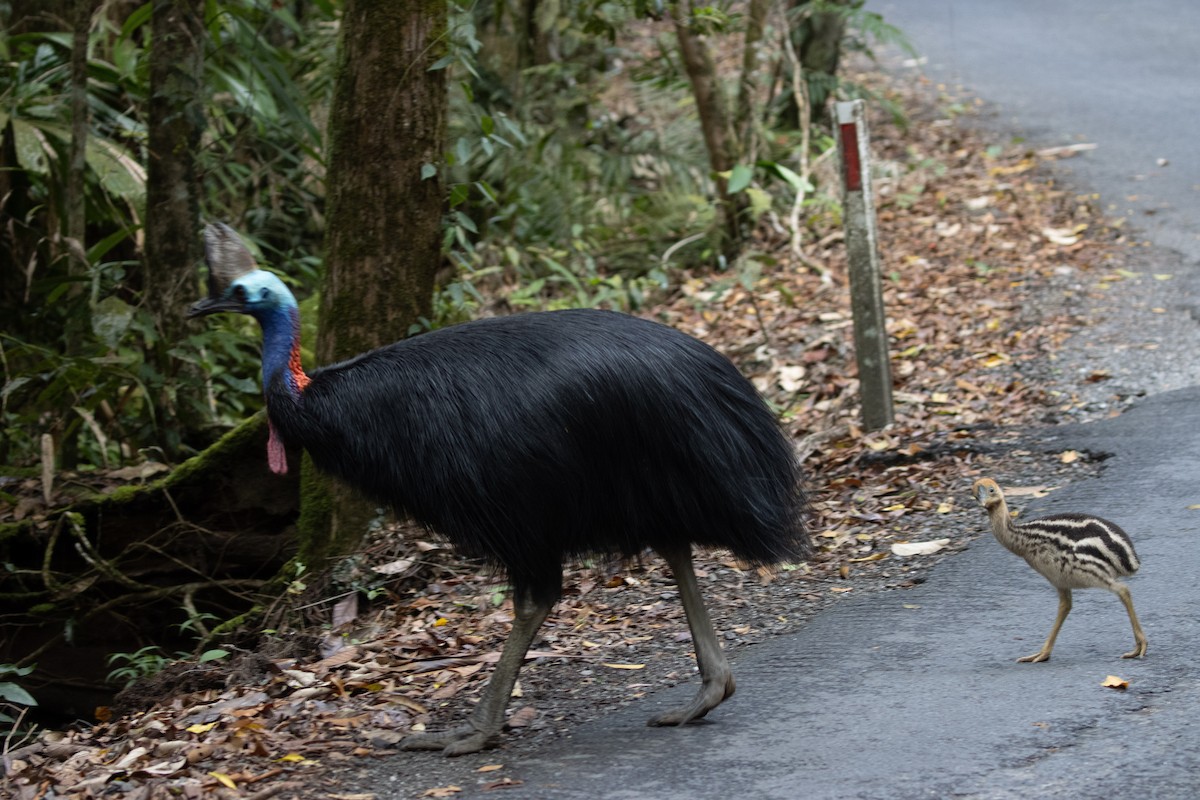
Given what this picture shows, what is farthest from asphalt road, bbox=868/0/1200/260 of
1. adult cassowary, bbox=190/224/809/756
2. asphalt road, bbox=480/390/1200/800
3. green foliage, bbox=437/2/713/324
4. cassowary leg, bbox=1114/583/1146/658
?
adult cassowary, bbox=190/224/809/756

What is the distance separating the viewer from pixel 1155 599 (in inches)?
173

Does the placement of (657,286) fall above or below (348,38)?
below

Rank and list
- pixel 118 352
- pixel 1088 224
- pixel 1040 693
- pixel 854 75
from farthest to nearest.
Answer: pixel 854 75, pixel 1088 224, pixel 118 352, pixel 1040 693

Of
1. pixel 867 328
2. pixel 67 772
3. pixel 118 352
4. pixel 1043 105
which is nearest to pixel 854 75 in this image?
pixel 1043 105

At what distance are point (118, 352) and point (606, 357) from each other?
3.94 meters

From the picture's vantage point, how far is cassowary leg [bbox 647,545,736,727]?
12.8 ft

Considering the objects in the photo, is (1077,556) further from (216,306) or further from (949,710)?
(216,306)

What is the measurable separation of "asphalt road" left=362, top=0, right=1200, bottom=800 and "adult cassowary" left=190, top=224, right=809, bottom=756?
0.90 feet

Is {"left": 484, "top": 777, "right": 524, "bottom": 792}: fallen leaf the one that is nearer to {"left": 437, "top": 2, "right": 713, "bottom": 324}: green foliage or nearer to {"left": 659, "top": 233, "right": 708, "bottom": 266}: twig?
{"left": 437, "top": 2, "right": 713, "bottom": 324}: green foliage

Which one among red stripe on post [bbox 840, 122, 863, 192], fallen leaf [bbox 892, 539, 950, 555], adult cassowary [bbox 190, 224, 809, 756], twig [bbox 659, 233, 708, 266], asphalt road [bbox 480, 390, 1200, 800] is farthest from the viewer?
twig [bbox 659, 233, 708, 266]

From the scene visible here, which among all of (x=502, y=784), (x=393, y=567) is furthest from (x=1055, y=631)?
(x=393, y=567)

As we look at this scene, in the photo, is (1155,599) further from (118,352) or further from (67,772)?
(118,352)

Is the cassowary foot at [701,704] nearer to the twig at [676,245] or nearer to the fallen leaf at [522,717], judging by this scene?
the fallen leaf at [522,717]

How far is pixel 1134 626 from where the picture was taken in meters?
3.88
